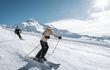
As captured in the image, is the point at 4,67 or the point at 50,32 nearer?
the point at 4,67

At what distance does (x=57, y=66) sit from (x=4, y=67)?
305 centimetres

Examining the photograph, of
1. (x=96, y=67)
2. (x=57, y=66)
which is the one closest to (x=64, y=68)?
(x=57, y=66)

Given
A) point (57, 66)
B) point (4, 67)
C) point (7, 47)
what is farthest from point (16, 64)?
point (7, 47)

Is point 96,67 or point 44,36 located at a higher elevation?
point 44,36

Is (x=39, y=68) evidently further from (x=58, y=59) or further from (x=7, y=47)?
(x=7, y=47)

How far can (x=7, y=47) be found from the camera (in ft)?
47.9

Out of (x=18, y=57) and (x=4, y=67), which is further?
(x=18, y=57)

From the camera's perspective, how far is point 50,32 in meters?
11.8

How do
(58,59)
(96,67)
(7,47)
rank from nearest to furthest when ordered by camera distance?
(96,67), (58,59), (7,47)

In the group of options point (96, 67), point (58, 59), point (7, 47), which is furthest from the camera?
point (7, 47)

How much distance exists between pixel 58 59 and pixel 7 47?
4.67m

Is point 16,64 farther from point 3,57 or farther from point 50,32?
point 50,32

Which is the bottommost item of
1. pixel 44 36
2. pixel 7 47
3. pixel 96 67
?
pixel 96 67

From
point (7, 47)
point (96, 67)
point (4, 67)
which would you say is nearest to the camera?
point (4, 67)
